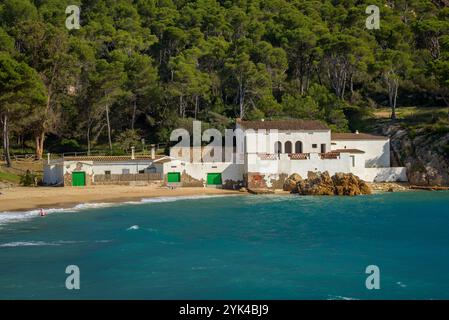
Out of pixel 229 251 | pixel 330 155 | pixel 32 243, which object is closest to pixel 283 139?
pixel 330 155

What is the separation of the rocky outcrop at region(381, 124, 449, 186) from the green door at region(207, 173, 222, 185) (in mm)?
18189

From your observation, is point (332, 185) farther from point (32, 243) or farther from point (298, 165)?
point (32, 243)

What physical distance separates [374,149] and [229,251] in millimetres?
36762

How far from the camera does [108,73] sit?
67.9m

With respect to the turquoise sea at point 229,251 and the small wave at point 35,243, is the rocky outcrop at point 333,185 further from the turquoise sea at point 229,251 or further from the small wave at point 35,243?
the small wave at point 35,243

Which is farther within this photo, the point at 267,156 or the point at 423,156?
the point at 423,156

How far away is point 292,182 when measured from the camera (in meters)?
55.8

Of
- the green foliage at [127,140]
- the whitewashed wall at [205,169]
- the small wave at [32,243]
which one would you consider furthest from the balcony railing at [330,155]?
the small wave at [32,243]

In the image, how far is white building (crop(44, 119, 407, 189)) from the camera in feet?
185

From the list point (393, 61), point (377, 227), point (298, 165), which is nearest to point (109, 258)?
point (377, 227)

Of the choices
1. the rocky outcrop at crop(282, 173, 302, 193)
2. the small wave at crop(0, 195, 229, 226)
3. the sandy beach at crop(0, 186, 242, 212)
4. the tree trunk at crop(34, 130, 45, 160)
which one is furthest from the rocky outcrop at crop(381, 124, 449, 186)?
the tree trunk at crop(34, 130, 45, 160)
